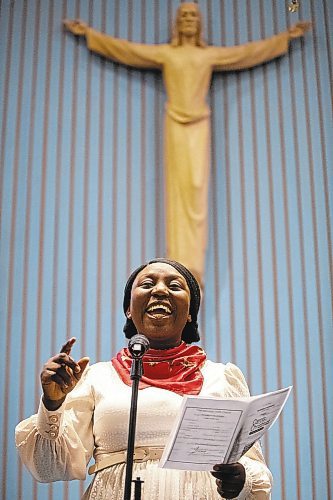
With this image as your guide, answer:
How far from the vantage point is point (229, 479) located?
6.84 ft

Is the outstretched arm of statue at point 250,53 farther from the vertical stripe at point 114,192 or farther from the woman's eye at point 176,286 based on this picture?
the woman's eye at point 176,286

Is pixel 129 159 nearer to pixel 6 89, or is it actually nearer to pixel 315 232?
pixel 6 89

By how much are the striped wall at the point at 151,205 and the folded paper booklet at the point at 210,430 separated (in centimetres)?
167

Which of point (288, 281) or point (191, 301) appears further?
point (288, 281)

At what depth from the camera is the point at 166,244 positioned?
12.8 feet

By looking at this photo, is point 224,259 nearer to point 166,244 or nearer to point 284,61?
point 166,244

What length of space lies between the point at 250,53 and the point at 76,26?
814mm

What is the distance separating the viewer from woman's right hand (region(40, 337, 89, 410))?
2.04 meters

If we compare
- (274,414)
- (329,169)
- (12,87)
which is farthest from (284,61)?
(274,414)

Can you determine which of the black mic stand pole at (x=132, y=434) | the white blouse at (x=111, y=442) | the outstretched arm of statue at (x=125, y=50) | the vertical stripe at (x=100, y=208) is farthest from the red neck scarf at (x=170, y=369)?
the outstretched arm of statue at (x=125, y=50)

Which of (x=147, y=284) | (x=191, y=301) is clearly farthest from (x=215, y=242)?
(x=147, y=284)

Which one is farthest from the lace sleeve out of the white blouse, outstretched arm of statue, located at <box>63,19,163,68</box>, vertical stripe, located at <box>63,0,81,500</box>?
outstretched arm of statue, located at <box>63,19,163,68</box>

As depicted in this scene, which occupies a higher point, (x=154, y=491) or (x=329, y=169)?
(x=329, y=169)

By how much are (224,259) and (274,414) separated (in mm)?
1845
